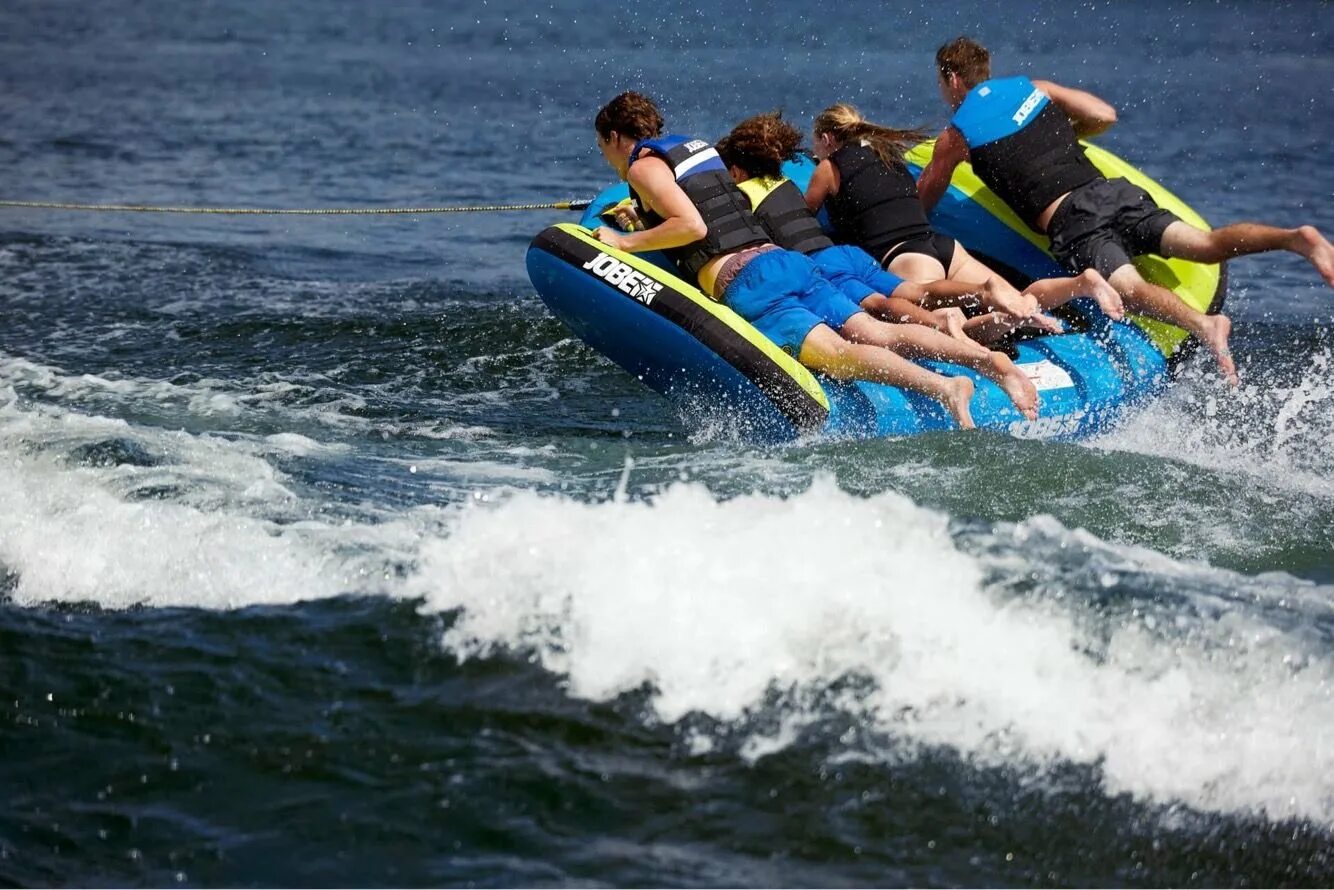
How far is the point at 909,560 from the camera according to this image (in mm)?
4367

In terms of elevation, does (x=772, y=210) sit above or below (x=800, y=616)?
above

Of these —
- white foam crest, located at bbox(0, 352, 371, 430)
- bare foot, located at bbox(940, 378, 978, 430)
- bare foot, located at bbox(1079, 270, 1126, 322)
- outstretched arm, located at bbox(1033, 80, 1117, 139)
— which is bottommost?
white foam crest, located at bbox(0, 352, 371, 430)

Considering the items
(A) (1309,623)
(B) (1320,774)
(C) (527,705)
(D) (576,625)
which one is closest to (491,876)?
(C) (527,705)

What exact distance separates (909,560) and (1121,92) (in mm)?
18002

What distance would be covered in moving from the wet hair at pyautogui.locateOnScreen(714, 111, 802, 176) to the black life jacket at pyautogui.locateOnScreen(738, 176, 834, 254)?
59mm

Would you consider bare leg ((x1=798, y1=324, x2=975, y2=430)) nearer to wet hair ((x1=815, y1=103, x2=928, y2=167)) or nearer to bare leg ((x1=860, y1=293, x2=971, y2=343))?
bare leg ((x1=860, y1=293, x2=971, y2=343))

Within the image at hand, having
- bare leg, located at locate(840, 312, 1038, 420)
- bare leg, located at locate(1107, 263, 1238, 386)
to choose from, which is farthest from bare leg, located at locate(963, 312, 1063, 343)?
bare leg, located at locate(1107, 263, 1238, 386)

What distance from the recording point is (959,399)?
586 cm

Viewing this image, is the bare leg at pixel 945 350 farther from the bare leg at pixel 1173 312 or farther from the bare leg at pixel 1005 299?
the bare leg at pixel 1173 312

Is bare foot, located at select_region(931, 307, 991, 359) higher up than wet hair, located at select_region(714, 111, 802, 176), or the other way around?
wet hair, located at select_region(714, 111, 802, 176)

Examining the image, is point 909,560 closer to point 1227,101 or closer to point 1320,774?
point 1320,774

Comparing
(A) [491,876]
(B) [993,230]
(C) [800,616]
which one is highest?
(B) [993,230]

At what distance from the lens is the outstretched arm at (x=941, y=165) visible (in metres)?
6.68

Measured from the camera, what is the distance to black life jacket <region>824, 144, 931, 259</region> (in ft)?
21.8
